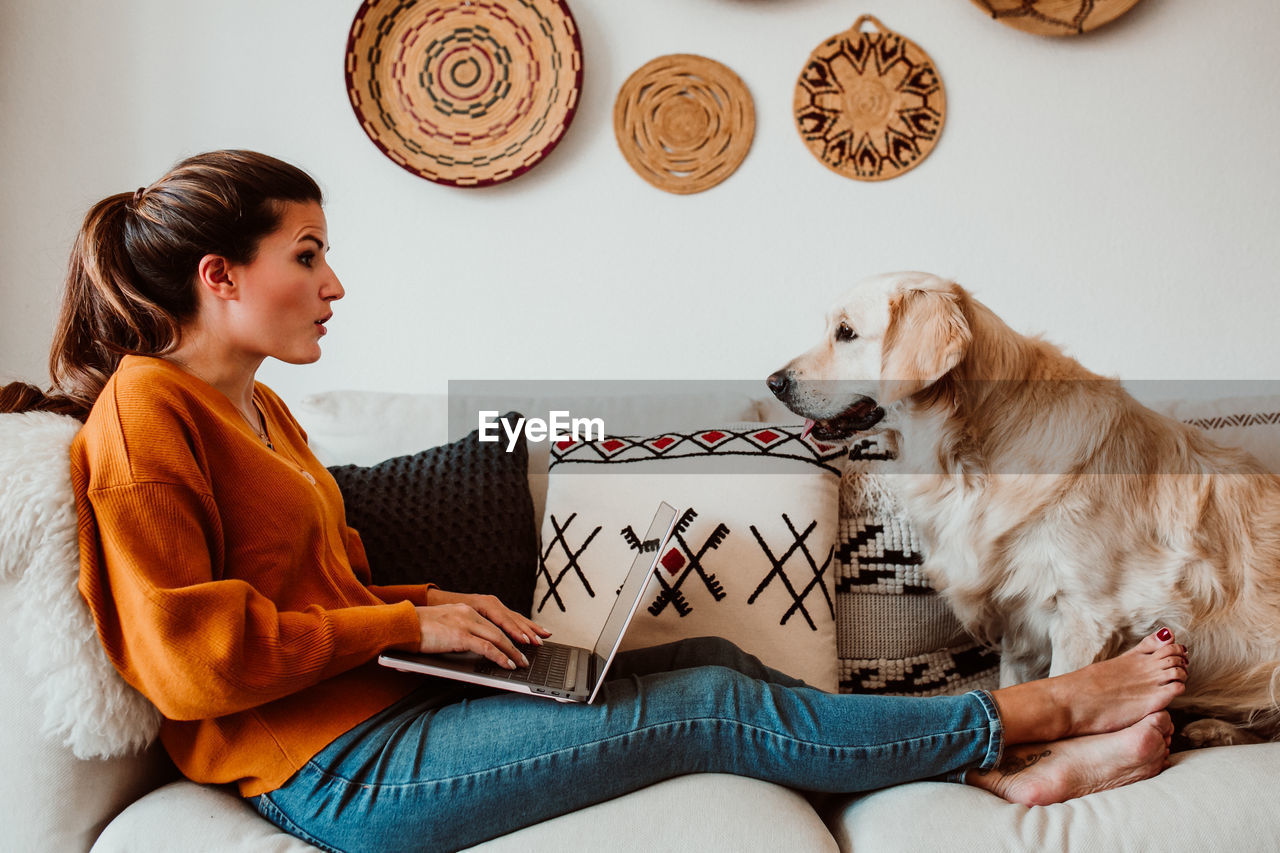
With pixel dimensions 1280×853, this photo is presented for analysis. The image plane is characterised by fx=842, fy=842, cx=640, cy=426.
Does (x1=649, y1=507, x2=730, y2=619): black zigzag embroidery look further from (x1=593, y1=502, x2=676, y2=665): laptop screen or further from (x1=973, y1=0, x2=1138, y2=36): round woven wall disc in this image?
(x1=973, y1=0, x2=1138, y2=36): round woven wall disc

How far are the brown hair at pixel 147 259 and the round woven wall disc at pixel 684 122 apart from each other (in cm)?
109

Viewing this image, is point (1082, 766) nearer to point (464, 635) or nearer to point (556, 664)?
point (556, 664)

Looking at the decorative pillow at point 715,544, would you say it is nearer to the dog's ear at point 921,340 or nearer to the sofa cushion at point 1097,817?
the dog's ear at point 921,340

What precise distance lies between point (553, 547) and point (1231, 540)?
43.5 inches

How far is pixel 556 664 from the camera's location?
3.84ft

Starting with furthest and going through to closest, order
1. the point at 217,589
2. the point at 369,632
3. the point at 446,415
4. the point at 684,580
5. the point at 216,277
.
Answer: the point at 446,415 → the point at 684,580 → the point at 216,277 → the point at 369,632 → the point at 217,589

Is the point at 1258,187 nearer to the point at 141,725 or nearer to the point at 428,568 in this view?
the point at 428,568

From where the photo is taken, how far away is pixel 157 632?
903mm

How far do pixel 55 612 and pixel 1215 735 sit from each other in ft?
5.25

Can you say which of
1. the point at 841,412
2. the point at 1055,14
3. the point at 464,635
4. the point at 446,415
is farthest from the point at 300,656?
the point at 1055,14

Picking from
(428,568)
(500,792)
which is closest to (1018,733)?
(500,792)

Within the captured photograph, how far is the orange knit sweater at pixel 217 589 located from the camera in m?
0.92

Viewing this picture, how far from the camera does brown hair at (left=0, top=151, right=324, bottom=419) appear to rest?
1105 millimetres

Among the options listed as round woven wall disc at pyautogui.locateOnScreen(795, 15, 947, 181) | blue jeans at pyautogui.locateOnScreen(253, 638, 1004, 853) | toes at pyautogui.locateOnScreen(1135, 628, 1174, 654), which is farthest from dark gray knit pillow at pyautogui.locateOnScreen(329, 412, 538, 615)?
round woven wall disc at pyautogui.locateOnScreen(795, 15, 947, 181)
